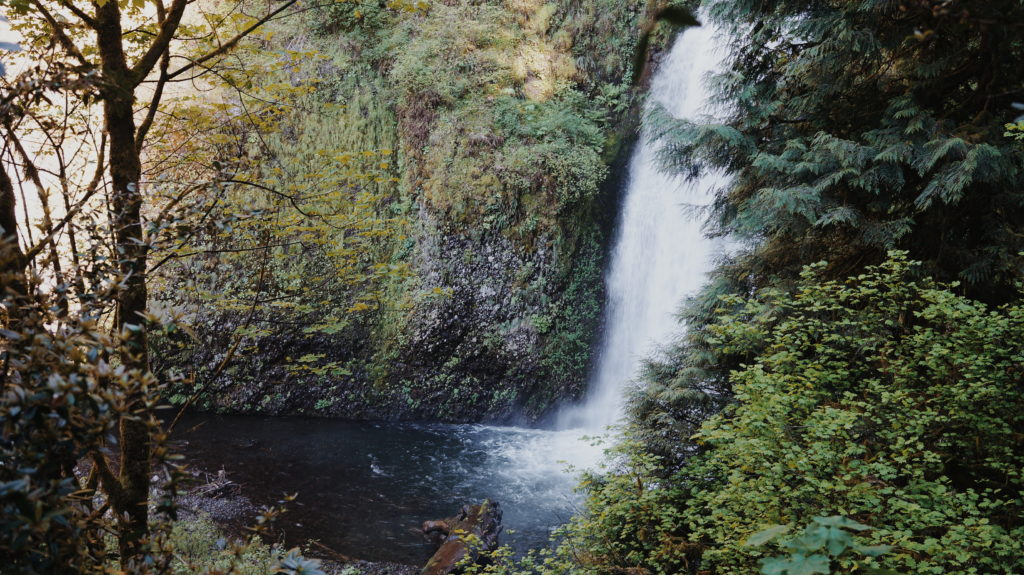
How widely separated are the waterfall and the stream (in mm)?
24

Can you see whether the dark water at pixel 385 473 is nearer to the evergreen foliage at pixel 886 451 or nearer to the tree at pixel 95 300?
the evergreen foliage at pixel 886 451

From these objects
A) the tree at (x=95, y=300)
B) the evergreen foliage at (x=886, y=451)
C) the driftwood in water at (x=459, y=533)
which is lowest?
the driftwood in water at (x=459, y=533)

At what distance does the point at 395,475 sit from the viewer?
8781 millimetres

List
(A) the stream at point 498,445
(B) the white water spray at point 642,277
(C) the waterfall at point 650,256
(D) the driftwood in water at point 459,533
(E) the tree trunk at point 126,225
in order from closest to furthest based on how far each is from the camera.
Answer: (E) the tree trunk at point 126,225, (D) the driftwood in water at point 459,533, (A) the stream at point 498,445, (B) the white water spray at point 642,277, (C) the waterfall at point 650,256

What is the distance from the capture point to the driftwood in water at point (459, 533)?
6105 millimetres

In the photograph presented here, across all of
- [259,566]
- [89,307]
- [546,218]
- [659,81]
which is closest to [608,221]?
[546,218]

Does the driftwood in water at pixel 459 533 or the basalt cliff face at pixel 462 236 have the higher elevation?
the basalt cliff face at pixel 462 236

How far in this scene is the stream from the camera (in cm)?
740

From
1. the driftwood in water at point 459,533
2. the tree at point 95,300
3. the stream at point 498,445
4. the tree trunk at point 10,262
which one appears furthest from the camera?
the stream at point 498,445

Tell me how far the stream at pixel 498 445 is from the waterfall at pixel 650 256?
0.02 m

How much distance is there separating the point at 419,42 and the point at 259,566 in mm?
10678

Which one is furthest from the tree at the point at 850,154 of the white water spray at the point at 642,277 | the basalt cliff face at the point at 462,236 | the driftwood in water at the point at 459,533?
the basalt cliff face at the point at 462,236

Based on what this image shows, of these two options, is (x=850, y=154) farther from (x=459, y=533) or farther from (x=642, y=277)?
(x=642, y=277)

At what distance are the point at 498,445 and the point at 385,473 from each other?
7.56 ft
